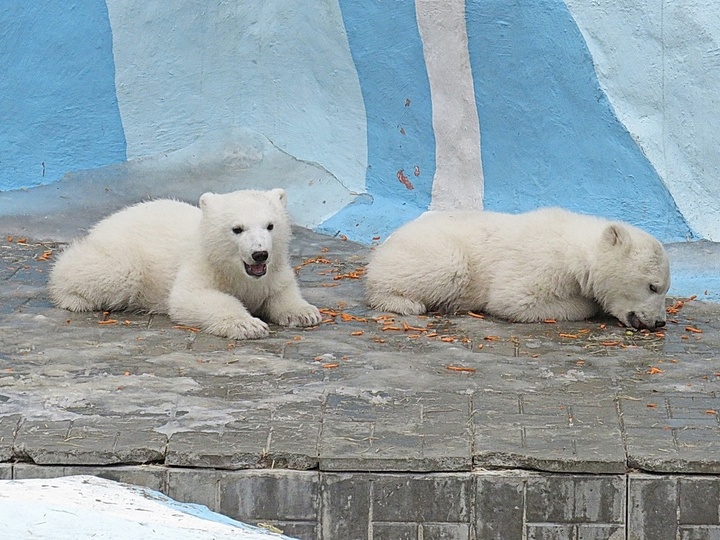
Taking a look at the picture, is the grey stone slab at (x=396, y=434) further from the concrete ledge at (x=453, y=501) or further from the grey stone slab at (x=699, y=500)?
the grey stone slab at (x=699, y=500)

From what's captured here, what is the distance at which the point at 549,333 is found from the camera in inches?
230

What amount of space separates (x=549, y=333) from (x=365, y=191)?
283 cm

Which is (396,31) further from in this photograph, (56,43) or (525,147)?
(56,43)

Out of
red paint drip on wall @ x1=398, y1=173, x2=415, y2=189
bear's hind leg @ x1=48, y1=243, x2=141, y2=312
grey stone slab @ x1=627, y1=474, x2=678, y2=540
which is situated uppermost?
red paint drip on wall @ x1=398, y1=173, x2=415, y2=189

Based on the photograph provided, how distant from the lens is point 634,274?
5.90m

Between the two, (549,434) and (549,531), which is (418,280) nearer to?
(549,434)

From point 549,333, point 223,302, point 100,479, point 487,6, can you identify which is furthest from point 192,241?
point 487,6

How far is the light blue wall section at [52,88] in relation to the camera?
8.57 meters

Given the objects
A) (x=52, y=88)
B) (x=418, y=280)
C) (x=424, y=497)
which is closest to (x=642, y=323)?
(x=418, y=280)

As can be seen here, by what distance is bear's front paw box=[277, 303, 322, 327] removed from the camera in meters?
5.89

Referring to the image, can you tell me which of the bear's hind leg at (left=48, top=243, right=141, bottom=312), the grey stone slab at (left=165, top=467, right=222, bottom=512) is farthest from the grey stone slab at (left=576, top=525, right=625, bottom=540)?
the bear's hind leg at (left=48, top=243, right=141, bottom=312)

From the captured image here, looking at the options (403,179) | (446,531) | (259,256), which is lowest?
(446,531)

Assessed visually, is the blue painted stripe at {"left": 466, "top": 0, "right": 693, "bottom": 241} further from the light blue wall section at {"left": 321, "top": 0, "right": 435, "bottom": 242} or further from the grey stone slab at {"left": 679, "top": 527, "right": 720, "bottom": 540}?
the grey stone slab at {"left": 679, "top": 527, "right": 720, "bottom": 540}

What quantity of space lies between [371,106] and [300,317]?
2.88 m
